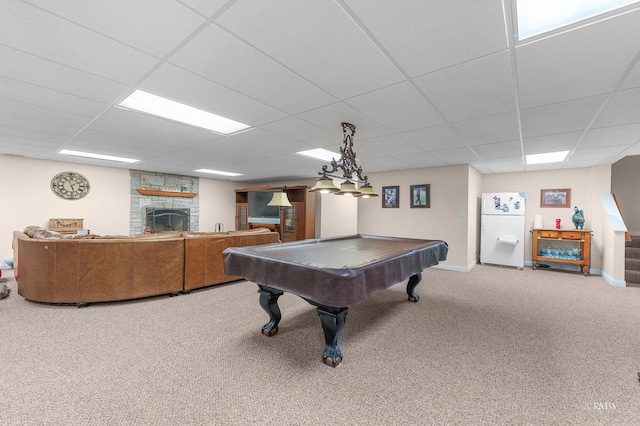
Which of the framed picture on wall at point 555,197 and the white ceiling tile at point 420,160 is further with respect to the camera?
the framed picture on wall at point 555,197

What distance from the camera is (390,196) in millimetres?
6242

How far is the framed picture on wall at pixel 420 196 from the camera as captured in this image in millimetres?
5684

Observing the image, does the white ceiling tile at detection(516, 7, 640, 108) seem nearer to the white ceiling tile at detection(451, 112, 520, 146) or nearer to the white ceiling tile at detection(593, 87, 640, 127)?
the white ceiling tile at detection(593, 87, 640, 127)

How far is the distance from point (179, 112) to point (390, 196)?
474 centimetres

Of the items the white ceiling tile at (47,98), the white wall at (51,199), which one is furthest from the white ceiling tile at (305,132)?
the white wall at (51,199)

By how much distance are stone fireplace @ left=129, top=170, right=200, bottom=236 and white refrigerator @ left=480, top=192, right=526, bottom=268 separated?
7.69 meters

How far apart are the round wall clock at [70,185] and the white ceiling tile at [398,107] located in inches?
257

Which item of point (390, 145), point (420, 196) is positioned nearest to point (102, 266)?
point (390, 145)

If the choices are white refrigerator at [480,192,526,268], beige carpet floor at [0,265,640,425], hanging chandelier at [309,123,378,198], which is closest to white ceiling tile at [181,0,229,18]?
hanging chandelier at [309,123,378,198]

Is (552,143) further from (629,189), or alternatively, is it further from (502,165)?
(629,189)

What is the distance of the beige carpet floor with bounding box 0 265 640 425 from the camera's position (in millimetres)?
1522

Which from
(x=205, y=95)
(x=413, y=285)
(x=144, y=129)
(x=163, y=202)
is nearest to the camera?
(x=205, y=95)

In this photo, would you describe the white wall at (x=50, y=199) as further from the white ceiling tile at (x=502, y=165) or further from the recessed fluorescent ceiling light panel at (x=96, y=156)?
the white ceiling tile at (x=502, y=165)

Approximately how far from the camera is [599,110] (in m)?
2.52
